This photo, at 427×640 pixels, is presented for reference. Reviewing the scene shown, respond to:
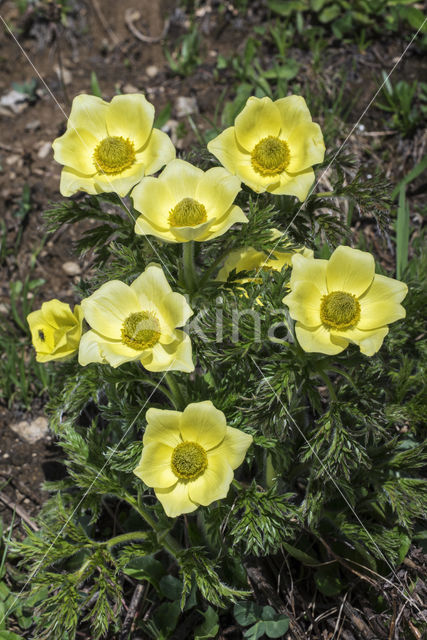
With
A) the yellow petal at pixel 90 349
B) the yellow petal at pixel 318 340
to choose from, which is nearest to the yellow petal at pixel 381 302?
the yellow petal at pixel 318 340

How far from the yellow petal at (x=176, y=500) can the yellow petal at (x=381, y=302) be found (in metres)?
0.60

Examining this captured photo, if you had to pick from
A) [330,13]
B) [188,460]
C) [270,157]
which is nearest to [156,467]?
[188,460]

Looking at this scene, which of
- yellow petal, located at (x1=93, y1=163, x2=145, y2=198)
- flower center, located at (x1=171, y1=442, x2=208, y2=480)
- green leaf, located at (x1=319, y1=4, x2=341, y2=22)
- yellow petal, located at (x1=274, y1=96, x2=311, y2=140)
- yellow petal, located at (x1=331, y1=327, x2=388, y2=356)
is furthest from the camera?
green leaf, located at (x1=319, y1=4, x2=341, y2=22)

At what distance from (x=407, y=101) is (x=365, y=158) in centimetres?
31

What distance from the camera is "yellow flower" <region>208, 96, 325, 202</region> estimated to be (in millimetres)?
1855

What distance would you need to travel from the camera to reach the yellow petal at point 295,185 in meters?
1.82

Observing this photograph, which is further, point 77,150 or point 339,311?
point 77,150

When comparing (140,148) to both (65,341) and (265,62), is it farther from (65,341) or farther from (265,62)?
(265,62)

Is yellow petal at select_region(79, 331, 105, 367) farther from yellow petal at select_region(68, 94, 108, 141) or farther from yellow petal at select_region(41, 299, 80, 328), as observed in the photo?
yellow petal at select_region(68, 94, 108, 141)

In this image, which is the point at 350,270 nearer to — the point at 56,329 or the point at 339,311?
the point at 339,311

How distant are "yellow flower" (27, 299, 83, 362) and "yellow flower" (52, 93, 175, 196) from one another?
14.5 inches

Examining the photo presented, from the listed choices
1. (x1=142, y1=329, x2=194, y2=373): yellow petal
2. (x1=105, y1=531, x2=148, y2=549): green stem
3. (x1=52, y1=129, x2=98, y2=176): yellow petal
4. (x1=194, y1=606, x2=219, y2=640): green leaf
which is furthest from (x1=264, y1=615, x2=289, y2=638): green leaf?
(x1=52, y1=129, x2=98, y2=176): yellow petal

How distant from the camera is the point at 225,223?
5.62 ft

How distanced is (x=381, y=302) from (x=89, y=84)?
7.69 feet
